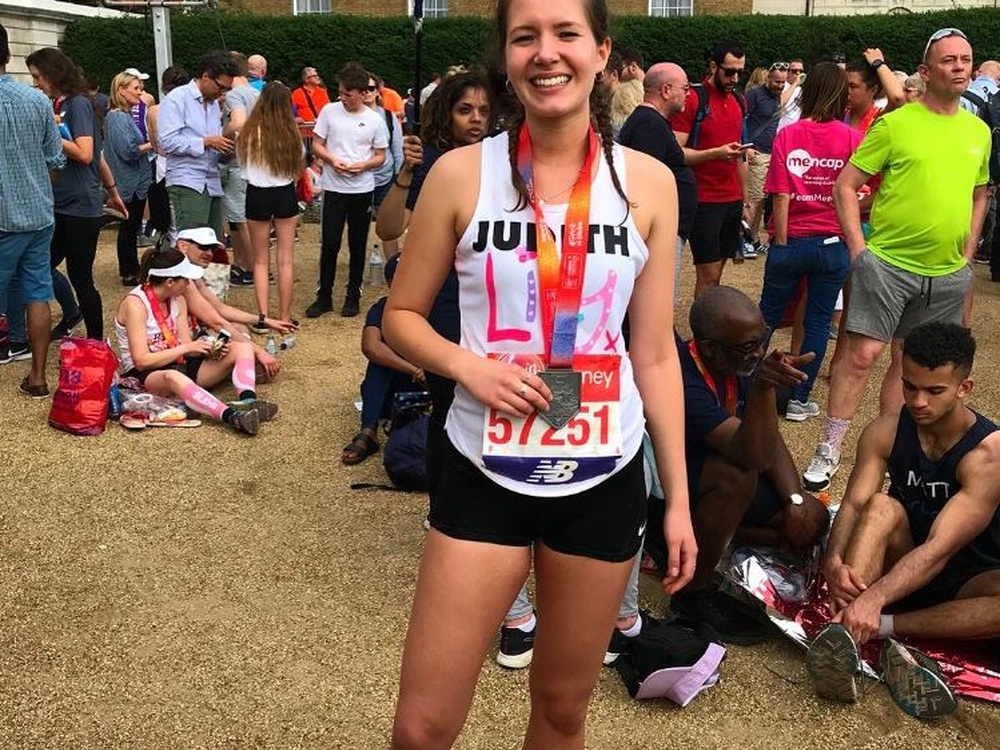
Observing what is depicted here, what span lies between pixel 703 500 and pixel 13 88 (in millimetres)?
4536

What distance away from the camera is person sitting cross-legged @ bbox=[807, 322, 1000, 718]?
3240 millimetres

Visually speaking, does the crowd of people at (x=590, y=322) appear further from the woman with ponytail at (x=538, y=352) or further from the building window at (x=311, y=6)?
the building window at (x=311, y=6)

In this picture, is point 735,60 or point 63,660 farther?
point 735,60

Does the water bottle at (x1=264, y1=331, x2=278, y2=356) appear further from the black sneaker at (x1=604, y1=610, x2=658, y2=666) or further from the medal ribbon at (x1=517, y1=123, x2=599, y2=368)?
the medal ribbon at (x1=517, y1=123, x2=599, y2=368)

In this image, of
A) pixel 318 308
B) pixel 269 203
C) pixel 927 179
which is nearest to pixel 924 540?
pixel 927 179

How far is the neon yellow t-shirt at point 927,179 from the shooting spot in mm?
4551

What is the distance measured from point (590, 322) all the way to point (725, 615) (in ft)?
7.16

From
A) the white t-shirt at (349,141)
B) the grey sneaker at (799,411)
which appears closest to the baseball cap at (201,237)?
the white t-shirt at (349,141)

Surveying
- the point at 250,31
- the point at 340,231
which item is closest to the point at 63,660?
the point at 340,231

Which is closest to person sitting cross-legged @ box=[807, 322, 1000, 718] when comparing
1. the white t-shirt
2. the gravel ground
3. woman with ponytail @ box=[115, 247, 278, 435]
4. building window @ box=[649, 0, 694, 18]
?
the gravel ground

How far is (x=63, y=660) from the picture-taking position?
3.40 meters

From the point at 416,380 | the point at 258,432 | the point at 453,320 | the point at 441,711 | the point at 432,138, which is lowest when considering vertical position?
the point at 258,432

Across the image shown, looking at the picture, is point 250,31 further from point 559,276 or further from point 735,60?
point 559,276

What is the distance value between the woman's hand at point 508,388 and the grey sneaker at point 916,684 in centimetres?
200
